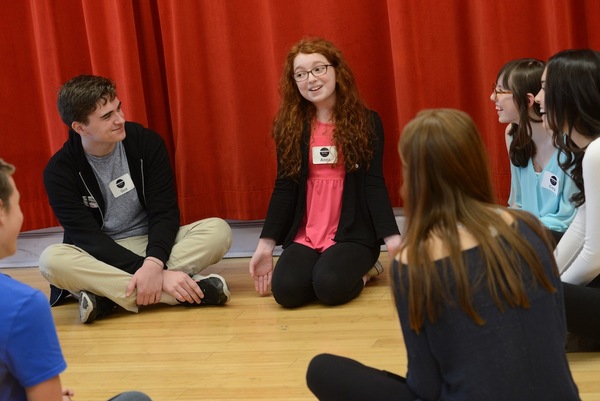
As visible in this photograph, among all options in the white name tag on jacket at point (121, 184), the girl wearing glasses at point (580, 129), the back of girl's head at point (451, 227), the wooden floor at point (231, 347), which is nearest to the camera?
the back of girl's head at point (451, 227)

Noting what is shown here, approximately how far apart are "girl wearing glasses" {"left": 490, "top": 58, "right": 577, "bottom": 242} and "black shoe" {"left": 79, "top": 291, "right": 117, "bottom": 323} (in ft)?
5.50

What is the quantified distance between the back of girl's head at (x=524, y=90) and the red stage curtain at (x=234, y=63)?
0.33 meters

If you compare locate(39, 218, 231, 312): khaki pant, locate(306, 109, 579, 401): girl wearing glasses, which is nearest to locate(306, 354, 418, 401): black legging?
locate(306, 109, 579, 401): girl wearing glasses

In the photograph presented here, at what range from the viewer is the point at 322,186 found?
342 centimetres

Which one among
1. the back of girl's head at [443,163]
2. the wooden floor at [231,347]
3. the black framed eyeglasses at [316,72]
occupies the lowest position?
the wooden floor at [231,347]

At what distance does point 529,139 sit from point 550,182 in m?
0.19

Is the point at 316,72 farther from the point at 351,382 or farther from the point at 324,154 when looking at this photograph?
the point at 351,382

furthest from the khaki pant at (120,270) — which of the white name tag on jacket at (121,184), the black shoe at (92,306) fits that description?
the white name tag on jacket at (121,184)

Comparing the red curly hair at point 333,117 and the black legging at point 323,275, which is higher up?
the red curly hair at point 333,117

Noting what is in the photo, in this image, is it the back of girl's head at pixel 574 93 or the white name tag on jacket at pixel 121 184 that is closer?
the back of girl's head at pixel 574 93

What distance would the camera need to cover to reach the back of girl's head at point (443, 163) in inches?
58.8

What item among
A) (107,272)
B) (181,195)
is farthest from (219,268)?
(107,272)

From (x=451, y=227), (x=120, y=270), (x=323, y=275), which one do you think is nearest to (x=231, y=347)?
(x=323, y=275)

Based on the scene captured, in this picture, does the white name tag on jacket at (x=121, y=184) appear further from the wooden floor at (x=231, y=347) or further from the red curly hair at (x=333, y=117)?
the red curly hair at (x=333, y=117)
